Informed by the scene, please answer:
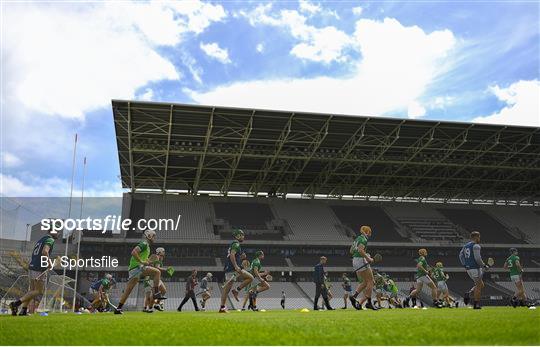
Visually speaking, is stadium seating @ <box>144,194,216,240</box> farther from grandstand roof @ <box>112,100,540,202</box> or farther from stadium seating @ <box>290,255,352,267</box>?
stadium seating @ <box>290,255,352,267</box>

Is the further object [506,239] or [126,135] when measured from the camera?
[506,239]

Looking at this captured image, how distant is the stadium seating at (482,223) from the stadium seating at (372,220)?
790cm

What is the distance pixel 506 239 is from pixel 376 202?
14082mm

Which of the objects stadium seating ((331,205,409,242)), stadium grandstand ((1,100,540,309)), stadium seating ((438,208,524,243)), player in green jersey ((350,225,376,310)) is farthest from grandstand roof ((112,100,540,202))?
player in green jersey ((350,225,376,310))

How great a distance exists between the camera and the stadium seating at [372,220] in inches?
1774

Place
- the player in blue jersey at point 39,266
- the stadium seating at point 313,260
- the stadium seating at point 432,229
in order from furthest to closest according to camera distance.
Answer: the stadium seating at point 432,229 < the stadium seating at point 313,260 < the player in blue jersey at point 39,266

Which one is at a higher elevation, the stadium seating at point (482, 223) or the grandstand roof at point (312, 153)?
the grandstand roof at point (312, 153)

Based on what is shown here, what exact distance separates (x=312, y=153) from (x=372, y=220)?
1493 centimetres

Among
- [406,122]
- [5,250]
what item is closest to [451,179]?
[406,122]

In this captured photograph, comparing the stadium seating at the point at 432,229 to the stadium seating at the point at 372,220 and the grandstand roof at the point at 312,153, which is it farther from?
the grandstand roof at the point at 312,153

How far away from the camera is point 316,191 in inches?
1967

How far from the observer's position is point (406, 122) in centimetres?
3416

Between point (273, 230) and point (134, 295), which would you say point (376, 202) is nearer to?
point (273, 230)

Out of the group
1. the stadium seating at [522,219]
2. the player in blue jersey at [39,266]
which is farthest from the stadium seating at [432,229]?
the player in blue jersey at [39,266]
